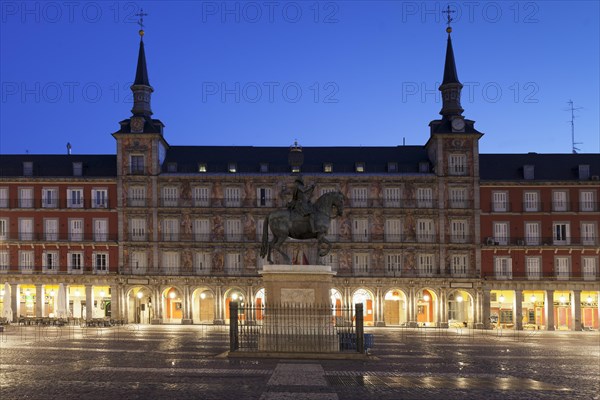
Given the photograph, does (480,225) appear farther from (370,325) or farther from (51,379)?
(51,379)

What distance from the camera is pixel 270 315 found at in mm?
26250

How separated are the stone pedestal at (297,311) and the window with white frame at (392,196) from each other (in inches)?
1576

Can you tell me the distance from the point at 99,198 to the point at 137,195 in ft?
12.4

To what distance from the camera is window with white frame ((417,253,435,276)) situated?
214 feet

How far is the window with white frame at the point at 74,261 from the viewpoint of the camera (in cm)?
6606

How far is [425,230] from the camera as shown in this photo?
2591 inches

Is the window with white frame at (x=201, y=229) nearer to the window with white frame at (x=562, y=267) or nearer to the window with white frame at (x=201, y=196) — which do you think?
the window with white frame at (x=201, y=196)

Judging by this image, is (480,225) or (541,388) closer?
(541,388)

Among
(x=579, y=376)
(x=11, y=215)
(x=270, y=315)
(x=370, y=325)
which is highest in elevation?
(x=11, y=215)

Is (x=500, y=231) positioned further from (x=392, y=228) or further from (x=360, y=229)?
(x=360, y=229)

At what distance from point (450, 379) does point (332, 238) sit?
4415cm

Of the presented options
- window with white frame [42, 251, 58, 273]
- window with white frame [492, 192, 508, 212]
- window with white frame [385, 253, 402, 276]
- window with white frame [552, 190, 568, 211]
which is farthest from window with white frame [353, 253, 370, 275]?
window with white frame [42, 251, 58, 273]

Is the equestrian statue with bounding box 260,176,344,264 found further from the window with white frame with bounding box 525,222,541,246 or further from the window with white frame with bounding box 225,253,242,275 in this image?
the window with white frame with bounding box 525,222,541,246

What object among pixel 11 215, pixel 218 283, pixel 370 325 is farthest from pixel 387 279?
pixel 11 215
